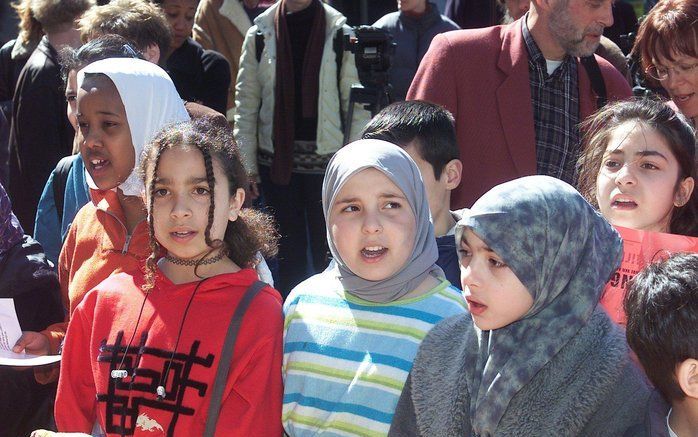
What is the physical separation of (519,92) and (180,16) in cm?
242

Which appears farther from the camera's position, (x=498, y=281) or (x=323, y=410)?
(x=323, y=410)

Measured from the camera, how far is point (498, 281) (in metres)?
2.36

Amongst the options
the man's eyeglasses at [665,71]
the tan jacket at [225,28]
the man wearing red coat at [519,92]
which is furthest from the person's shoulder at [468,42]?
the tan jacket at [225,28]

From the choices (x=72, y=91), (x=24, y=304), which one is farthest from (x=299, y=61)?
(x=24, y=304)

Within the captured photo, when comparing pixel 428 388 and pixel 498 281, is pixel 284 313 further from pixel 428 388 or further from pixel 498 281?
pixel 498 281

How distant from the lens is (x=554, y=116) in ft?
13.6

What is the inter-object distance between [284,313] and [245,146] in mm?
3155

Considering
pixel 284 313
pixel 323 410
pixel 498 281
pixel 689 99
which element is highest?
pixel 689 99

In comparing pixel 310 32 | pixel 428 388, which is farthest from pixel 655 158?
pixel 310 32

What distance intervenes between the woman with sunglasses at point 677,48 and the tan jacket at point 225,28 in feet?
11.3

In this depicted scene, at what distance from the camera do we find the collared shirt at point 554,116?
13.5 feet

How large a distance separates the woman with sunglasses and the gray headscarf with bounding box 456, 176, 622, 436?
4.88 ft

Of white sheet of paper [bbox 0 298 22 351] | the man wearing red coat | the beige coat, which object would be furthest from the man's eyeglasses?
white sheet of paper [bbox 0 298 22 351]

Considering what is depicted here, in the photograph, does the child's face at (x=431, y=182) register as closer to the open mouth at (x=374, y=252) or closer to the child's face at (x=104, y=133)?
the open mouth at (x=374, y=252)
